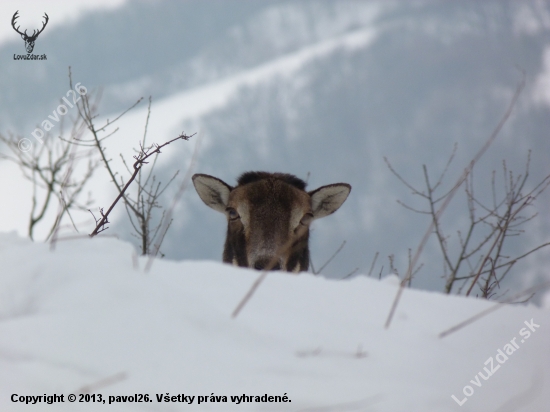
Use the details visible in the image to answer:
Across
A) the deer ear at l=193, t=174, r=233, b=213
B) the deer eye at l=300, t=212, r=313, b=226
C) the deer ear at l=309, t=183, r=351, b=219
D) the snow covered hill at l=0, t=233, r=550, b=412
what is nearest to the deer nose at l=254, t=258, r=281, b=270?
the deer eye at l=300, t=212, r=313, b=226

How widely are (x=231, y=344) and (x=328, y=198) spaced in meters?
4.60

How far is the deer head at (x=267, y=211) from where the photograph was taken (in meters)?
6.71

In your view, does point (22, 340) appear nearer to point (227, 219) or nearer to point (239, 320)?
point (239, 320)

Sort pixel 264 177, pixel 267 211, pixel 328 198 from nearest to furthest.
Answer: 1. pixel 267 211
2. pixel 328 198
3. pixel 264 177

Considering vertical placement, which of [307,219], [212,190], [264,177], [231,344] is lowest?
[231,344]

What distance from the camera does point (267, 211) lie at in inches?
276

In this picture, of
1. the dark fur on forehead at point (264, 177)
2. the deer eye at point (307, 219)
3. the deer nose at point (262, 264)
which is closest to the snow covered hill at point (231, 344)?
the deer nose at point (262, 264)

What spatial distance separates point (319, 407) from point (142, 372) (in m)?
0.91

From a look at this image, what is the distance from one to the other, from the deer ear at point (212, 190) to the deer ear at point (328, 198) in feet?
3.82

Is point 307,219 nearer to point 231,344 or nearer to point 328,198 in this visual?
point 328,198

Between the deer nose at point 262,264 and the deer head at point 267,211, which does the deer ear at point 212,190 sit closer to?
the deer head at point 267,211

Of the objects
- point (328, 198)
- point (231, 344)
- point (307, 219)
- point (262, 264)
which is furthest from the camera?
point (328, 198)

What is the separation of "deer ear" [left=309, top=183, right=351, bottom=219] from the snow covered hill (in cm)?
360

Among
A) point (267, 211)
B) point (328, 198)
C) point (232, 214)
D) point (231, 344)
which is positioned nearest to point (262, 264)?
point (267, 211)
